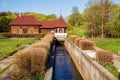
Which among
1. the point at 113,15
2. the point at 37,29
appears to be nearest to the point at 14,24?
the point at 37,29

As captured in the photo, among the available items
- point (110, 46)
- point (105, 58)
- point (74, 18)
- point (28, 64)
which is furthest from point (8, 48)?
point (74, 18)

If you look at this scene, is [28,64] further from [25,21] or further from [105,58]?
[25,21]

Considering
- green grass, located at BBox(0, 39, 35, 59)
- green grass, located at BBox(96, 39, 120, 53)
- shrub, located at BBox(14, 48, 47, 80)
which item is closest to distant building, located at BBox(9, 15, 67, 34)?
green grass, located at BBox(96, 39, 120, 53)

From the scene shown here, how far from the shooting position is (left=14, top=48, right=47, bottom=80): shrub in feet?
40.6

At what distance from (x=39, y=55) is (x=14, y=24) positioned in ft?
172

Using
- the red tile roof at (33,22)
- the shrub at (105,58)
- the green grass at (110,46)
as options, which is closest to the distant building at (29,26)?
the red tile roof at (33,22)

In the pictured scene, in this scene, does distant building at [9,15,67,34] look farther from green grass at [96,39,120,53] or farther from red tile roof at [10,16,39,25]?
green grass at [96,39,120,53]

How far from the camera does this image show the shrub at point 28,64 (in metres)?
12.4

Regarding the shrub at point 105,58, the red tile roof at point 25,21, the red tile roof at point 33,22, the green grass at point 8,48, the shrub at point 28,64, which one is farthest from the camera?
the red tile roof at point 25,21

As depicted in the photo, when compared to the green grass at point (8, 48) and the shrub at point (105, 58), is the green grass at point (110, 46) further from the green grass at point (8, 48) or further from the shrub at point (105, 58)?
the green grass at point (8, 48)

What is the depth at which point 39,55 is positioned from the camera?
13.0 metres

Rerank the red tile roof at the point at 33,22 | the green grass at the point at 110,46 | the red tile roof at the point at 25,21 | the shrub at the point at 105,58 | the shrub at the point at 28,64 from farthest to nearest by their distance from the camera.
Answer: the red tile roof at the point at 25,21 → the red tile roof at the point at 33,22 → the green grass at the point at 110,46 → the shrub at the point at 105,58 → the shrub at the point at 28,64

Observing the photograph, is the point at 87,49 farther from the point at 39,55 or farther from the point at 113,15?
the point at 113,15

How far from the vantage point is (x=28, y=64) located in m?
12.6
